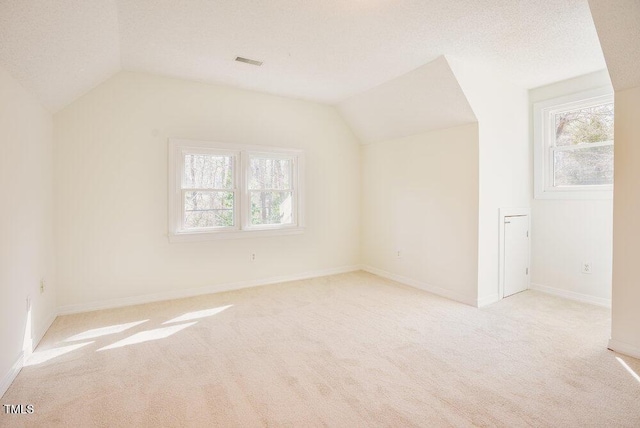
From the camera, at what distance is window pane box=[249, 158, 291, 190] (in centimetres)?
445

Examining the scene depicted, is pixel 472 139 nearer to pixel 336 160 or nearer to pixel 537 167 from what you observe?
pixel 537 167

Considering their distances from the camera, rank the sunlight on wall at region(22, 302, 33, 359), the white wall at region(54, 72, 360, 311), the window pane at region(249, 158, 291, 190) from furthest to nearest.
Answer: the window pane at region(249, 158, 291, 190)
the white wall at region(54, 72, 360, 311)
the sunlight on wall at region(22, 302, 33, 359)

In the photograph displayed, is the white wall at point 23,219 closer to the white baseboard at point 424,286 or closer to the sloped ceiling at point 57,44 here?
the sloped ceiling at point 57,44

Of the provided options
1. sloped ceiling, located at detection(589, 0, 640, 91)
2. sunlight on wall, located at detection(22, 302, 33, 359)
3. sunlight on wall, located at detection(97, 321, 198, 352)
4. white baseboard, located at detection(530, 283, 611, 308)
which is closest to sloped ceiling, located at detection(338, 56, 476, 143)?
sloped ceiling, located at detection(589, 0, 640, 91)

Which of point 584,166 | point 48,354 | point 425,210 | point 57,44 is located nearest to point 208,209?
point 48,354

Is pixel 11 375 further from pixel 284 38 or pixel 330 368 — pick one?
pixel 284 38

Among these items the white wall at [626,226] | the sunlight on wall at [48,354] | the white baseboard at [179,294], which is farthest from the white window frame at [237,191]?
the white wall at [626,226]

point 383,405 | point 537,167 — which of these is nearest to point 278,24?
point 383,405

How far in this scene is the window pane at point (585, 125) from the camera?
11.7ft

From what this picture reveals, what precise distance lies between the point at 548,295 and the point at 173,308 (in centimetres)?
457

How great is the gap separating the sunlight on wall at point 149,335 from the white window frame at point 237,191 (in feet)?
3.92

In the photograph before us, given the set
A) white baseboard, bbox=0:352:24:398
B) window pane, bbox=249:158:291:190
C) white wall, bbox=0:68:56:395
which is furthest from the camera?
window pane, bbox=249:158:291:190

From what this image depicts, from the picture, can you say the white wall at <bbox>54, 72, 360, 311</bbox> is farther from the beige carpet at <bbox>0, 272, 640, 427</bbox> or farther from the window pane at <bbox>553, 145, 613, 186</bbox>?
the window pane at <bbox>553, 145, 613, 186</bbox>

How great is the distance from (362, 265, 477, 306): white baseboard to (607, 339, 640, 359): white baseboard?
1.22 meters
